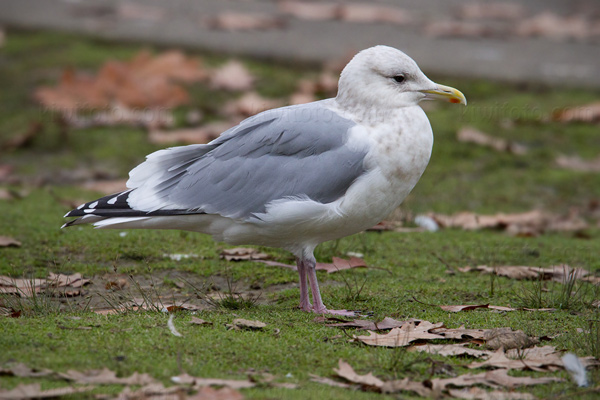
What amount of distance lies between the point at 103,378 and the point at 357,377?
1006 mm

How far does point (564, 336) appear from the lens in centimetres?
375

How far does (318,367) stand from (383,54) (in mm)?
1957

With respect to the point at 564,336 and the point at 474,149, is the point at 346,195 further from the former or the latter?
the point at 474,149

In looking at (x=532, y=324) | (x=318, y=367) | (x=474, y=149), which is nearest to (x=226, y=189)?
(x=318, y=367)

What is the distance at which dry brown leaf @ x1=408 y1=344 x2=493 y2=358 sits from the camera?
352cm

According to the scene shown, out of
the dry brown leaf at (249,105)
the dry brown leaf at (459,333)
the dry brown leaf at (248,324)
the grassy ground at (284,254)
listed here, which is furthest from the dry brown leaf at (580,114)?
the dry brown leaf at (248,324)

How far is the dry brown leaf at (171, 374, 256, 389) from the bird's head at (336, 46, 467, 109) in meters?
1.94

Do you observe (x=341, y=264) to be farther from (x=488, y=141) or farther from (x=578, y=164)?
(x=578, y=164)

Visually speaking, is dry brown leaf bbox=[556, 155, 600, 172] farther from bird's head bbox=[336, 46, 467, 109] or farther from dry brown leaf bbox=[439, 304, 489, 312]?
dry brown leaf bbox=[439, 304, 489, 312]

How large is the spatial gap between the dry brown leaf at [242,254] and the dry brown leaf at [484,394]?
2390 mm

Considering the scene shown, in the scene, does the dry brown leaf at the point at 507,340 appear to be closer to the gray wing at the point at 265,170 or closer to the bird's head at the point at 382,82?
the gray wing at the point at 265,170

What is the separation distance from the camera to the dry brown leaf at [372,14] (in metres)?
11.4

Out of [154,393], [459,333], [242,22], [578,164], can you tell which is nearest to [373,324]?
[459,333]

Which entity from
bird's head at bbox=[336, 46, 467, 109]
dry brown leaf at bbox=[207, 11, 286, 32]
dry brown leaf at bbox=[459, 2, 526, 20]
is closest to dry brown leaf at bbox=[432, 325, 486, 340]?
bird's head at bbox=[336, 46, 467, 109]
